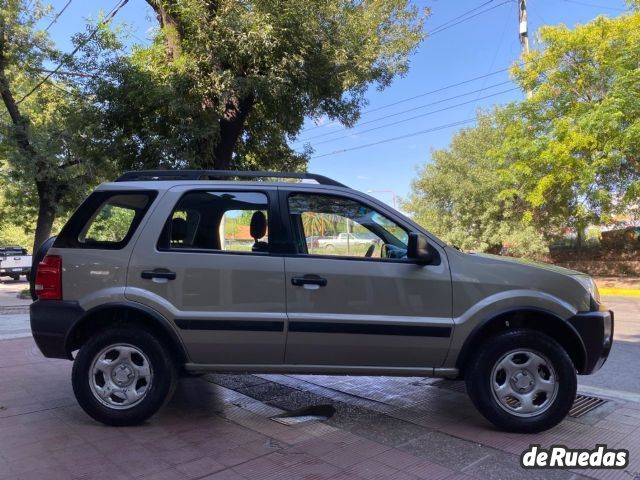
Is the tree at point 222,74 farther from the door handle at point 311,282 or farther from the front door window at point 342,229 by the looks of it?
the door handle at point 311,282

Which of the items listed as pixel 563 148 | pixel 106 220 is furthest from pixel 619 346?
pixel 563 148

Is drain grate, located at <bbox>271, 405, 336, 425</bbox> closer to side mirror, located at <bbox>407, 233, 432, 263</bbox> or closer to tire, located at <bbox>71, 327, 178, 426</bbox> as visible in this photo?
tire, located at <bbox>71, 327, 178, 426</bbox>

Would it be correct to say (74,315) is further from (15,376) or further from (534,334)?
(534,334)

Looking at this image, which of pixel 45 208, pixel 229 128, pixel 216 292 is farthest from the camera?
pixel 45 208

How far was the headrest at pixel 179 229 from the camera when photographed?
4.09 metres

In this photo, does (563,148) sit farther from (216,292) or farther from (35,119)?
(35,119)

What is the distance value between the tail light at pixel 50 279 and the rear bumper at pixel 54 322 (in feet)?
0.18

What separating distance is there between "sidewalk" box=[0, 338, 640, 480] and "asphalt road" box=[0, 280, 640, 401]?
855 millimetres

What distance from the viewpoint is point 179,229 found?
4.10 metres

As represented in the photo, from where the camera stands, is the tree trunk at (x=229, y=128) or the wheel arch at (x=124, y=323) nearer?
the wheel arch at (x=124, y=323)

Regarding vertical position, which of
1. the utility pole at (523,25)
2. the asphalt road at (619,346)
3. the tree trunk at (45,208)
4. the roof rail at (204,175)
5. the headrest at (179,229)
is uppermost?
the utility pole at (523,25)

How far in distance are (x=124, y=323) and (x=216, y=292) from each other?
826 millimetres

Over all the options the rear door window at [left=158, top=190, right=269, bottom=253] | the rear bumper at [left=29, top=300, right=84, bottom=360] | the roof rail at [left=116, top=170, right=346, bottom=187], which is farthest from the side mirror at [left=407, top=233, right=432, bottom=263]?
the rear bumper at [left=29, top=300, right=84, bottom=360]

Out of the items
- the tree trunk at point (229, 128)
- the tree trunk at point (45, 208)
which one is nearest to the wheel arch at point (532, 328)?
the tree trunk at point (229, 128)
